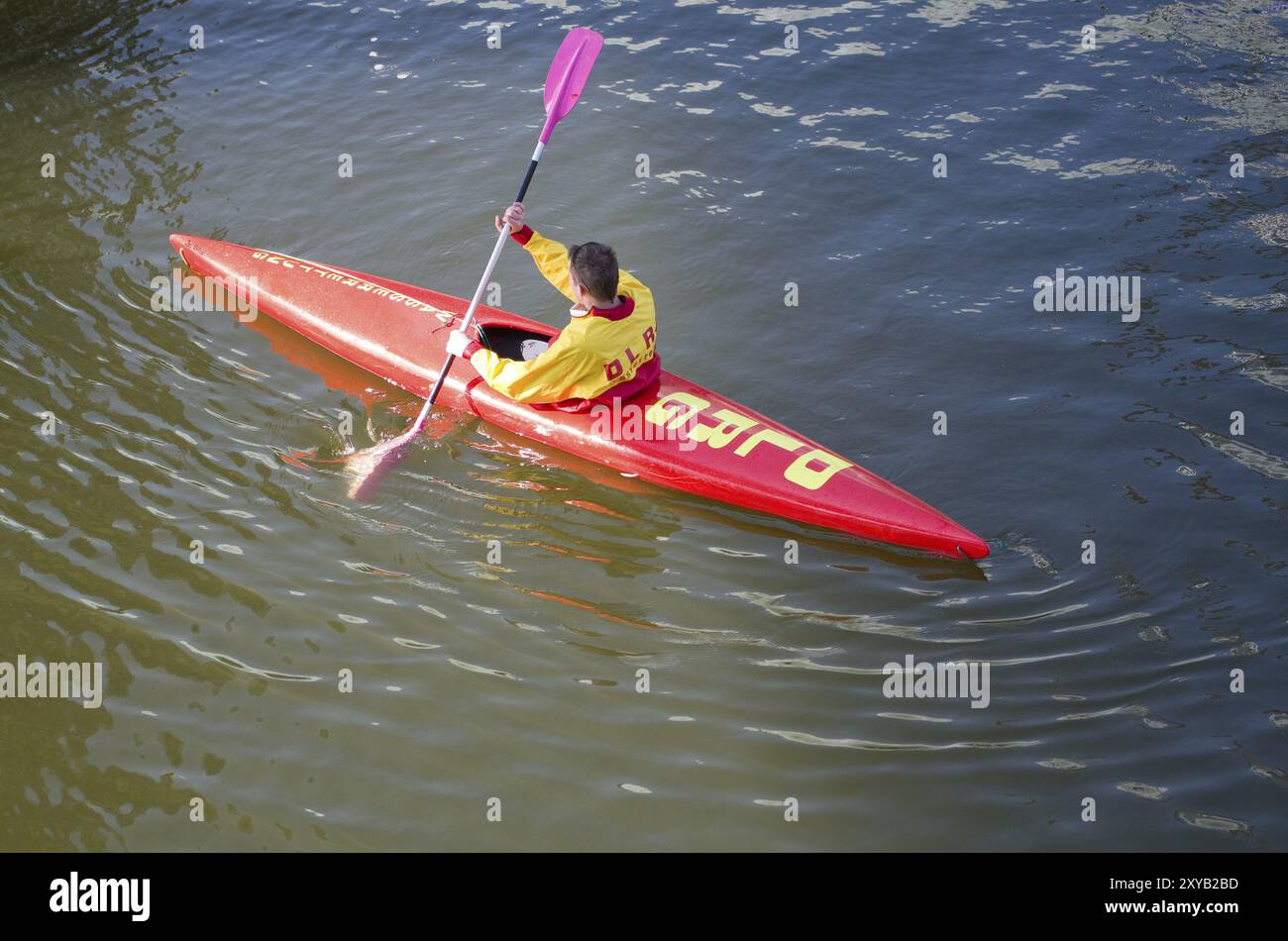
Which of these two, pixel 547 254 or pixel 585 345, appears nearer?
pixel 585 345

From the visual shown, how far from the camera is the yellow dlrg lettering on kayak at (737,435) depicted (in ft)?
16.1

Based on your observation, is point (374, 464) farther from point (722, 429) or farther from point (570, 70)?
point (570, 70)

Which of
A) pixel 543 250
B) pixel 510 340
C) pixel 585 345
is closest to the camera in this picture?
pixel 585 345

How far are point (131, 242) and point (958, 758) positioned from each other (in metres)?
6.07

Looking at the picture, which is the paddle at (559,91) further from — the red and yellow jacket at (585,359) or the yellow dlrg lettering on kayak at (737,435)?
the yellow dlrg lettering on kayak at (737,435)

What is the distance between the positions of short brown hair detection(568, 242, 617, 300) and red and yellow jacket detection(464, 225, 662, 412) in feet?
0.41

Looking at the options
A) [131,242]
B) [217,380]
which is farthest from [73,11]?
[217,380]

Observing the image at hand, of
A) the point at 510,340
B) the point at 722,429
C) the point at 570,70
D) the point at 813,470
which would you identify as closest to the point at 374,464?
the point at 510,340

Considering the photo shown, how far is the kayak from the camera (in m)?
4.80

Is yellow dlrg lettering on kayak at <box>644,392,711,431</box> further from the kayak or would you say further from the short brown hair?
the short brown hair

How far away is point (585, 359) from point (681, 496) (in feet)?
2.57

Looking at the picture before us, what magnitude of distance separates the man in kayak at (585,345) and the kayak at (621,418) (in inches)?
5.1

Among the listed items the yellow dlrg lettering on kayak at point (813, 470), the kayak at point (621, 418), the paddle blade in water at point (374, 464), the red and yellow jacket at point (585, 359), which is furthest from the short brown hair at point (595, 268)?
the paddle blade in water at point (374, 464)

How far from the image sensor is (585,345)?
5.00 metres
